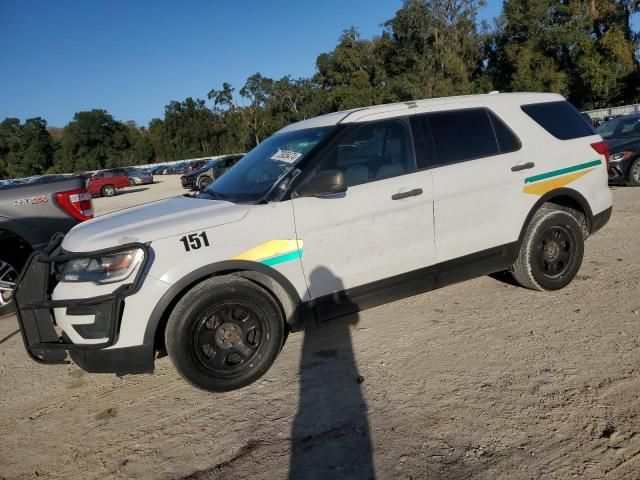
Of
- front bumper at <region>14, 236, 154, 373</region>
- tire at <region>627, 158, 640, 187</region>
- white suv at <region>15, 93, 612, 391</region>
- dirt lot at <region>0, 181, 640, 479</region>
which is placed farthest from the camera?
tire at <region>627, 158, 640, 187</region>

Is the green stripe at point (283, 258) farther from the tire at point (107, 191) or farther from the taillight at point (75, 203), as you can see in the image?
the tire at point (107, 191)

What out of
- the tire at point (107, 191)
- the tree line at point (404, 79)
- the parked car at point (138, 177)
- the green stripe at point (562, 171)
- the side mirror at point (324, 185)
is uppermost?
the tree line at point (404, 79)

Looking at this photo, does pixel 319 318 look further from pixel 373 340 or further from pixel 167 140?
pixel 167 140

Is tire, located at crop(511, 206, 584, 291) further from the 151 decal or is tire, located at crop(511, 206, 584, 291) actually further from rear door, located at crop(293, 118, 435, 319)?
the 151 decal

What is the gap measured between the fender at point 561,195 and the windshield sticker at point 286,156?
2154mm

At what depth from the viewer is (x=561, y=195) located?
4.30 m

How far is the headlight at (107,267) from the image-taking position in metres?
2.84

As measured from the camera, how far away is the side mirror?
10.3 feet

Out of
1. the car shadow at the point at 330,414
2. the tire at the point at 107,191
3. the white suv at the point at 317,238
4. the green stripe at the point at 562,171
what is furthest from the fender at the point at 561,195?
the tire at the point at 107,191

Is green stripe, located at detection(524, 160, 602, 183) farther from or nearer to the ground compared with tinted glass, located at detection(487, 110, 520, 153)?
nearer to the ground

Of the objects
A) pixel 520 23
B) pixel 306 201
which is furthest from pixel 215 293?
pixel 520 23

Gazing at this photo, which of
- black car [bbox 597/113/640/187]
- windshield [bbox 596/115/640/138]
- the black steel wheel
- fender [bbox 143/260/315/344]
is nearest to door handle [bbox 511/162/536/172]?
Answer: fender [bbox 143/260/315/344]

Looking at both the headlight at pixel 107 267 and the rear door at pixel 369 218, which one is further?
the rear door at pixel 369 218

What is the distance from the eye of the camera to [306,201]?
10.7 feet
